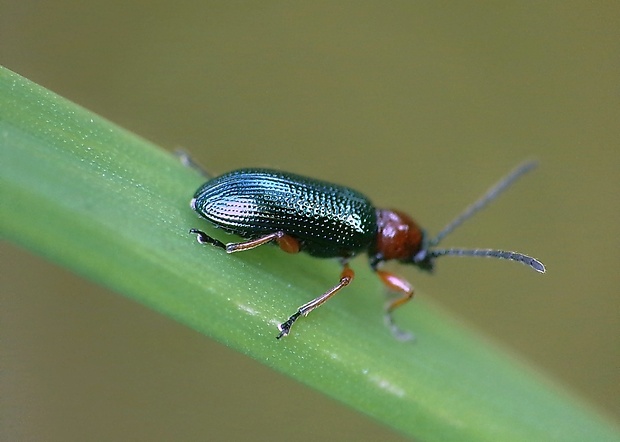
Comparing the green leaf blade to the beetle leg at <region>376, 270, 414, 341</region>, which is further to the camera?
the beetle leg at <region>376, 270, 414, 341</region>

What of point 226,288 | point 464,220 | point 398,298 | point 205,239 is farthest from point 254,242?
point 464,220

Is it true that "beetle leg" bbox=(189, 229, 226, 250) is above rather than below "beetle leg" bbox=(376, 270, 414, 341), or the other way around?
below

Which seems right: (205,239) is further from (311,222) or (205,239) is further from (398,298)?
(398,298)

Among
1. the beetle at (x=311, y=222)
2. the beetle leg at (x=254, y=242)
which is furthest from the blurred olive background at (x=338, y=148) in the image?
the beetle leg at (x=254, y=242)

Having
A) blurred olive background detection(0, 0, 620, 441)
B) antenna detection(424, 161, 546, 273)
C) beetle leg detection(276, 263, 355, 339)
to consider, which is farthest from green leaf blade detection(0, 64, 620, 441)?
blurred olive background detection(0, 0, 620, 441)

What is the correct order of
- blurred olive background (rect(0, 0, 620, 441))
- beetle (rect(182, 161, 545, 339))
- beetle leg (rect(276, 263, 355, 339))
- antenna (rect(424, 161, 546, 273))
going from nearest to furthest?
1. beetle leg (rect(276, 263, 355, 339))
2. beetle (rect(182, 161, 545, 339))
3. antenna (rect(424, 161, 546, 273))
4. blurred olive background (rect(0, 0, 620, 441))

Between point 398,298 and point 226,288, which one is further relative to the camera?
point 398,298

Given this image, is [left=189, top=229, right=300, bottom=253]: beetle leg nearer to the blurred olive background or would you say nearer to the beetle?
the beetle
